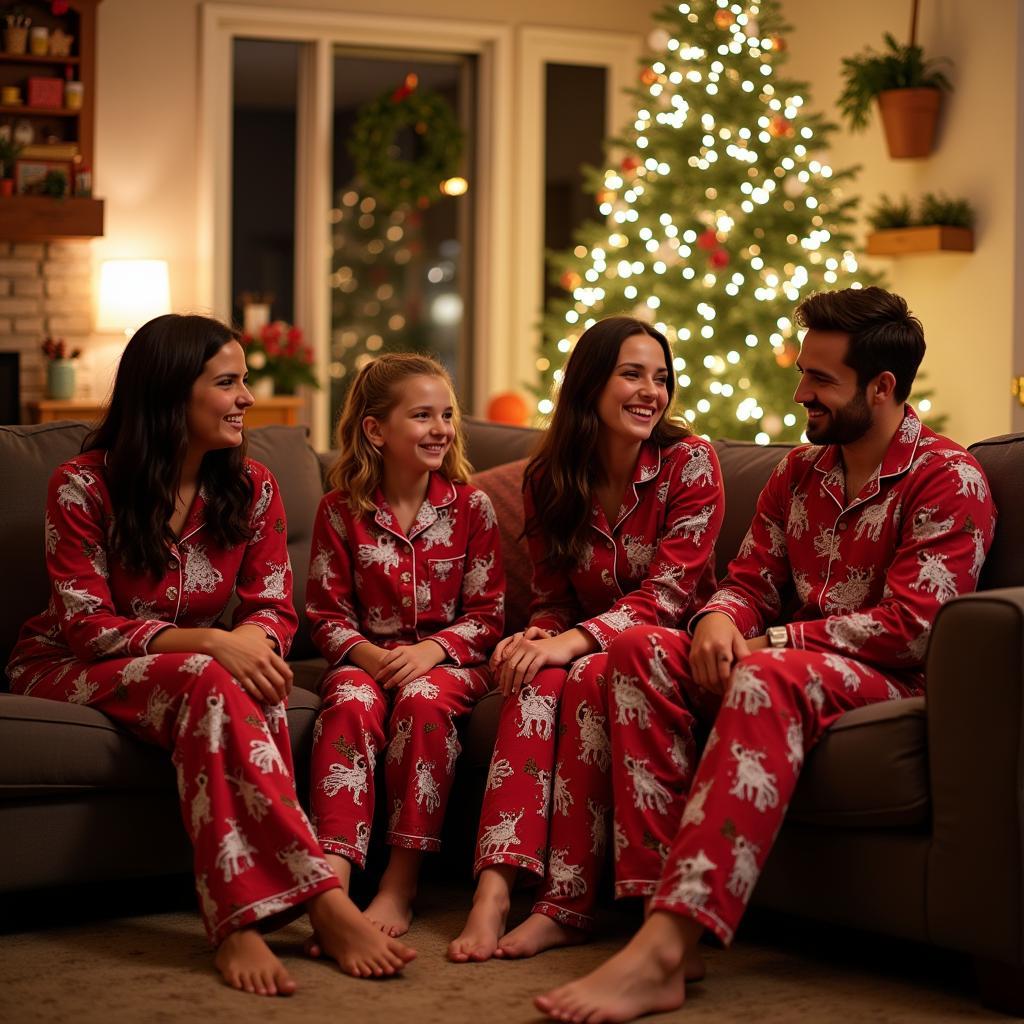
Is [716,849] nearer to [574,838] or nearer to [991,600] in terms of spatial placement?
[574,838]

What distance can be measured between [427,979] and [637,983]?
362 mm

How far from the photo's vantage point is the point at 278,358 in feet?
21.4

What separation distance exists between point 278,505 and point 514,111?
4.71 m

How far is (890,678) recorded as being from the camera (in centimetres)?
248

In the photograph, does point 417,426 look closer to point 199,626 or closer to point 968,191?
point 199,626

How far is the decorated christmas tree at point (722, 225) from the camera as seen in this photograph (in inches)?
217

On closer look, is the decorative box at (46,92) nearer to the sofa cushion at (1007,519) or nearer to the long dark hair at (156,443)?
the long dark hair at (156,443)

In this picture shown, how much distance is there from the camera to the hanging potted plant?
18.9 ft

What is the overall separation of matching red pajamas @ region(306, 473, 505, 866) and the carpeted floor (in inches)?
12.4

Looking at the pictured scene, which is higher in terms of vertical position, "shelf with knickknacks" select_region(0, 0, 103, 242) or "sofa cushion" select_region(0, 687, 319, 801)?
"shelf with knickknacks" select_region(0, 0, 103, 242)

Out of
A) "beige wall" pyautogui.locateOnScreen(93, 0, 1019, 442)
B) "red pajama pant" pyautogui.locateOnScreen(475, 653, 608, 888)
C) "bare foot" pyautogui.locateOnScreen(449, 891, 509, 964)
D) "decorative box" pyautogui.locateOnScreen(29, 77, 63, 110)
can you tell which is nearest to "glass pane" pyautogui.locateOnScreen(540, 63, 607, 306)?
"beige wall" pyautogui.locateOnScreen(93, 0, 1019, 442)

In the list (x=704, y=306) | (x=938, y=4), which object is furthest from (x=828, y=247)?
(x=938, y=4)

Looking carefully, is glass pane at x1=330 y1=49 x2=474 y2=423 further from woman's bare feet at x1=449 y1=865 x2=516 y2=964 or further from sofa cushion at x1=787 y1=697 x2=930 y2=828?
sofa cushion at x1=787 y1=697 x2=930 y2=828

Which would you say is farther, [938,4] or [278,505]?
[938,4]
